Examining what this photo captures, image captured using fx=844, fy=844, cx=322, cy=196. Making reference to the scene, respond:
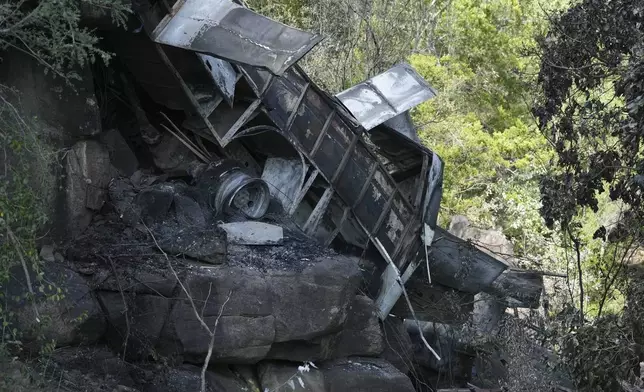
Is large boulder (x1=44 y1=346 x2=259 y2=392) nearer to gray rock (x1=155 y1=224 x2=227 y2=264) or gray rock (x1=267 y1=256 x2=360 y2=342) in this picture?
gray rock (x1=267 y1=256 x2=360 y2=342)

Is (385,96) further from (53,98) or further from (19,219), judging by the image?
(19,219)

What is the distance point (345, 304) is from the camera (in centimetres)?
822

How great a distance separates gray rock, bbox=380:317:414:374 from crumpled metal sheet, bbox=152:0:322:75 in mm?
3760

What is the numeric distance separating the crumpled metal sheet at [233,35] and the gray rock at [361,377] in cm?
294

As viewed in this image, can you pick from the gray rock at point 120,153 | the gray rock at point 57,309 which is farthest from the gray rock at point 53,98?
the gray rock at point 57,309

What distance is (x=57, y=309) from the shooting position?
6.69 metres

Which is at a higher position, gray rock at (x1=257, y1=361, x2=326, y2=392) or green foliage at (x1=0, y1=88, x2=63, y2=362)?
green foliage at (x1=0, y1=88, x2=63, y2=362)

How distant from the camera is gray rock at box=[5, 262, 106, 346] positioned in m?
6.44

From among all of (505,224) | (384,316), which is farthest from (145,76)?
(505,224)

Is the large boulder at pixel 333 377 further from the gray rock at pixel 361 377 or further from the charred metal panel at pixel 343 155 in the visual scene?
the charred metal panel at pixel 343 155

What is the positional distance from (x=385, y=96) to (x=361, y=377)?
12.4 feet

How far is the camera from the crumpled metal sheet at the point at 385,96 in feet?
33.2

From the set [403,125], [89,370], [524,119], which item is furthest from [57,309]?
[524,119]

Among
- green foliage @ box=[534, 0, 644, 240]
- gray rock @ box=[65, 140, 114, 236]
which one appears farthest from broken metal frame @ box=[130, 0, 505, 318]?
green foliage @ box=[534, 0, 644, 240]
